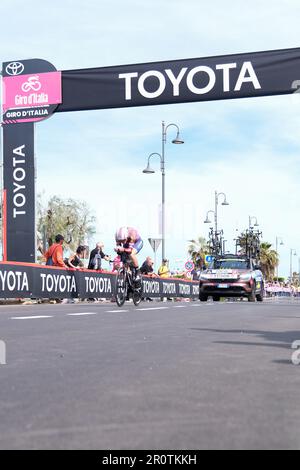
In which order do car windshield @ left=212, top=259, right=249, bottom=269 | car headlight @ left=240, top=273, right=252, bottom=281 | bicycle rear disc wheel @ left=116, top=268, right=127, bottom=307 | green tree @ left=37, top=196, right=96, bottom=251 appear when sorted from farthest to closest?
green tree @ left=37, top=196, right=96, bottom=251
car windshield @ left=212, top=259, right=249, bottom=269
car headlight @ left=240, top=273, right=252, bottom=281
bicycle rear disc wheel @ left=116, top=268, right=127, bottom=307

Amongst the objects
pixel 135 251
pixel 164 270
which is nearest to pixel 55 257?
pixel 135 251

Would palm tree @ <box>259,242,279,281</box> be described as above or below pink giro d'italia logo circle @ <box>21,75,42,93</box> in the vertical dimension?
below

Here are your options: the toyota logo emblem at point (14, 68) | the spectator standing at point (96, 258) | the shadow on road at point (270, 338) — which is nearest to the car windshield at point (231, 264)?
the spectator standing at point (96, 258)

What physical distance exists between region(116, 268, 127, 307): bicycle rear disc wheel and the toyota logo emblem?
33.3 feet

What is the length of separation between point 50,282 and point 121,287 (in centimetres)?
447

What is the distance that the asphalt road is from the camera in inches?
125

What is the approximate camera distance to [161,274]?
109 ft

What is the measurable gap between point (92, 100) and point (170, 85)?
2510 mm

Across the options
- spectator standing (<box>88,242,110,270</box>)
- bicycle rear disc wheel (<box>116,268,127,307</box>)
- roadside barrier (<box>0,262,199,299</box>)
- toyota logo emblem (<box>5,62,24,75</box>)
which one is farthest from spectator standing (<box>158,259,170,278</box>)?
bicycle rear disc wheel (<box>116,268,127,307</box>)

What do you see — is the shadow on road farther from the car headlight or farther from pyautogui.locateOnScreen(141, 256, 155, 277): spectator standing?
pyautogui.locateOnScreen(141, 256, 155, 277): spectator standing

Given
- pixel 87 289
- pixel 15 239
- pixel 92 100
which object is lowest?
pixel 87 289

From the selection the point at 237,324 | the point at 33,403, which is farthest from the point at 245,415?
the point at 237,324
